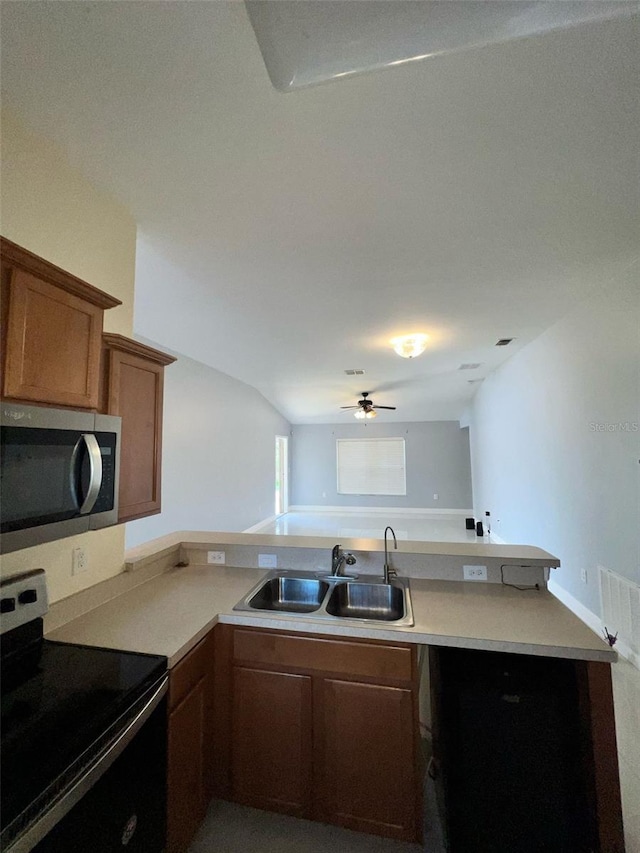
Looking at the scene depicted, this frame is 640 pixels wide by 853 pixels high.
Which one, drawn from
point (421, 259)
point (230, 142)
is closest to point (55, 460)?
point (230, 142)

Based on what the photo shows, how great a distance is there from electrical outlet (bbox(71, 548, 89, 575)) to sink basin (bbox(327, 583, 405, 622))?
121 centimetres

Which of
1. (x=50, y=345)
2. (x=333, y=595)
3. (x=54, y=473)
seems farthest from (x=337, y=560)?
(x=50, y=345)

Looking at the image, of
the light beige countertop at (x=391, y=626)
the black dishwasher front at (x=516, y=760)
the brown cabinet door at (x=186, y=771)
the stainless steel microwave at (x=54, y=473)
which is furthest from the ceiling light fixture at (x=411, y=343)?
the brown cabinet door at (x=186, y=771)

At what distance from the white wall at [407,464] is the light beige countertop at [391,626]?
25.0 feet

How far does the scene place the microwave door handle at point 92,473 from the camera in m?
1.13

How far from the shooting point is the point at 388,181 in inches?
64.1

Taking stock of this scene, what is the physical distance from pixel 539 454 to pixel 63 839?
181 inches

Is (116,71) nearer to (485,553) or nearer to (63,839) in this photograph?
(63,839)

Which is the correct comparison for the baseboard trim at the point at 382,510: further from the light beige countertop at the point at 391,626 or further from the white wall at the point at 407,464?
the light beige countertop at the point at 391,626

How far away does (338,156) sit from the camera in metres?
1.48

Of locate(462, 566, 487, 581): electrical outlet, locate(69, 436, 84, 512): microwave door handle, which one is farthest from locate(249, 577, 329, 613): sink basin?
locate(69, 436, 84, 512): microwave door handle

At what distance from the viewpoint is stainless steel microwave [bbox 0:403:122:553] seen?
0.91m

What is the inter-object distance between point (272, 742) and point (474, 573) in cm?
128

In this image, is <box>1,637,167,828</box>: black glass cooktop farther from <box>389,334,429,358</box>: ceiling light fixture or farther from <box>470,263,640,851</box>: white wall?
<box>389,334,429,358</box>: ceiling light fixture
